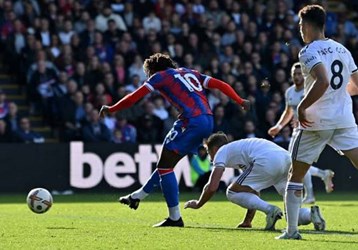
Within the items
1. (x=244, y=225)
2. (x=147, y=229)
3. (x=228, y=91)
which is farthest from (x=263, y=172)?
(x=147, y=229)

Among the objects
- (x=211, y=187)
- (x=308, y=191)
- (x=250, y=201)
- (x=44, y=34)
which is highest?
(x=44, y=34)

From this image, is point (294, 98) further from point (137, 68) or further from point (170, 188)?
point (137, 68)

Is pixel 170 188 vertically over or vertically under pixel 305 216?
over

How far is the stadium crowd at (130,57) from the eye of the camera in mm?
22203

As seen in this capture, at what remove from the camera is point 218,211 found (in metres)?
15.1

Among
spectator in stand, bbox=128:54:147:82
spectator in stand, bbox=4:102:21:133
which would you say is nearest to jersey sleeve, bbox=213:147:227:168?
spectator in stand, bbox=4:102:21:133

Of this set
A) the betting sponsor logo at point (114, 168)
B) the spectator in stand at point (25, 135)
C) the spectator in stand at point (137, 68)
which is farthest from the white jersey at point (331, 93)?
the spectator in stand at point (137, 68)

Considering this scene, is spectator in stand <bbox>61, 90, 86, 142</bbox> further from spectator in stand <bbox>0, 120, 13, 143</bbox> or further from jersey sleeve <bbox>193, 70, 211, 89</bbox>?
jersey sleeve <bbox>193, 70, 211, 89</bbox>

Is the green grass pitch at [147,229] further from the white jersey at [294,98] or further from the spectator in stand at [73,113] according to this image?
the spectator in stand at [73,113]

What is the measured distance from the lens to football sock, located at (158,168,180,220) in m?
12.0

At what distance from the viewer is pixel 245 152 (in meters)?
12.0

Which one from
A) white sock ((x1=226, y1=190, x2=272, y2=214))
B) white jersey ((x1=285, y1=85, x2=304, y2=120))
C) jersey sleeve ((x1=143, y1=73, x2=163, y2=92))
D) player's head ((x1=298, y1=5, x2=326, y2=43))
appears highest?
player's head ((x1=298, y1=5, x2=326, y2=43))

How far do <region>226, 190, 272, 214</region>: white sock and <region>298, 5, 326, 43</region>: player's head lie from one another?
239cm

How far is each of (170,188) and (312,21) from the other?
312 cm
